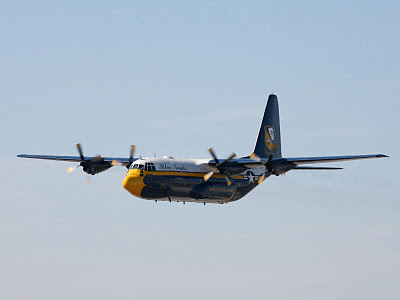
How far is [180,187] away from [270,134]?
467 inches

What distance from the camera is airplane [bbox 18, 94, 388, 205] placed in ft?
158

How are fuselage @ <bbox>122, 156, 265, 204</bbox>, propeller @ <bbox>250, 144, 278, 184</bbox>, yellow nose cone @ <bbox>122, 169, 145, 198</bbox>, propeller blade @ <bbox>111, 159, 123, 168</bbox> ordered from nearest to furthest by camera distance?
yellow nose cone @ <bbox>122, 169, 145, 198</bbox>, fuselage @ <bbox>122, 156, 265, 204</bbox>, propeller @ <bbox>250, 144, 278, 184</bbox>, propeller blade @ <bbox>111, 159, 123, 168</bbox>

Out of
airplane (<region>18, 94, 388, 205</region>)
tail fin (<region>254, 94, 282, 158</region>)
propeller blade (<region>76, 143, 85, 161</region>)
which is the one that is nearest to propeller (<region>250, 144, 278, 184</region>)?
airplane (<region>18, 94, 388, 205</region>)

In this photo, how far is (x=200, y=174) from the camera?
49781 mm

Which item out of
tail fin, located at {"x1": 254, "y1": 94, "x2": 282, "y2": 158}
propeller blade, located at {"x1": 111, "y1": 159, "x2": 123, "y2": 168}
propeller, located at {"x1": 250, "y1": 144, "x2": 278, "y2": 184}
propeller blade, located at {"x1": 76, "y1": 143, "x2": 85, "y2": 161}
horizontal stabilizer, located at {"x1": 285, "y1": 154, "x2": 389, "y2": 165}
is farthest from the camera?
tail fin, located at {"x1": 254, "y1": 94, "x2": 282, "y2": 158}

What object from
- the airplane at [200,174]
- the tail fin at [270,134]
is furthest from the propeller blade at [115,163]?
the tail fin at [270,134]

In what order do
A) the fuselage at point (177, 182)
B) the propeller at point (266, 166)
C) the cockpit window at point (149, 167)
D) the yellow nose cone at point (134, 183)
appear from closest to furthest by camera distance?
1. the yellow nose cone at point (134, 183)
2. the fuselage at point (177, 182)
3. the cockpit window at point (149, 167)
4. the propeller at point (266, 166)

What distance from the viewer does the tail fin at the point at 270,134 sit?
5716cm

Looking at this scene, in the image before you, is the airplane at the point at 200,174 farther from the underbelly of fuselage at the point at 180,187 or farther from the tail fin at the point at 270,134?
the tail fin at the point at 270,134

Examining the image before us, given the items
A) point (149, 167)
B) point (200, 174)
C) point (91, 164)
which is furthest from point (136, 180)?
point (91, 164)

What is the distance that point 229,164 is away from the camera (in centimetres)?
4981

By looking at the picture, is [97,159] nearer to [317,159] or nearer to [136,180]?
[136,180]

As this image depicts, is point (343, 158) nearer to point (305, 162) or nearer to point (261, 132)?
point (305, 162)

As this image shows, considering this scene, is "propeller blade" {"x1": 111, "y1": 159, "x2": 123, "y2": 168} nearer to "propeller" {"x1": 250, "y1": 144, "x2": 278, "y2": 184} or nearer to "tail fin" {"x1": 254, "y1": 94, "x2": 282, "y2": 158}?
"propeller" {"x1": 250, "y1": 144, "x2": 278, "y2": 184}
